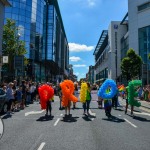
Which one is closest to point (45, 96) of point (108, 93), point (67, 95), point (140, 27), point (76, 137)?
point (67, 95)

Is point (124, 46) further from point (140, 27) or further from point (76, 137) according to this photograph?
point (76, 137)

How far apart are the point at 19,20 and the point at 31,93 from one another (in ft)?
131

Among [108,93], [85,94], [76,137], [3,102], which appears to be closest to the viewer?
[76,137]

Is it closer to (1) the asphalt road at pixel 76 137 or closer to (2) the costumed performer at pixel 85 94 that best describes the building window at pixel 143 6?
(2) the costumed performer at pixel 85 94

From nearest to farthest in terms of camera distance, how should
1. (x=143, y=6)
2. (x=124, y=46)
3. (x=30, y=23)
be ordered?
1. (x=143, y=6)
2. (x=30, y=23)
3. (x=124, y=46)

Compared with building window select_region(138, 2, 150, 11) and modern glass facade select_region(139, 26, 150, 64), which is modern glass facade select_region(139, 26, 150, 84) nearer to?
modern glass facade select_region(139, 26, 150, 64)

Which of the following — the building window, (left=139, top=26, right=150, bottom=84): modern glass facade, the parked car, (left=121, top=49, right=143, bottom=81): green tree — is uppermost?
the building window

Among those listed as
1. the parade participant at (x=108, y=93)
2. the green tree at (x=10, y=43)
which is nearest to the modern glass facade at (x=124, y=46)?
the green tree at (x=10, y=43)

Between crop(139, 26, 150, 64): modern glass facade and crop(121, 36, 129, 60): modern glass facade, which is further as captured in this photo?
crop(121, 36, 129, 60): modern glass facade

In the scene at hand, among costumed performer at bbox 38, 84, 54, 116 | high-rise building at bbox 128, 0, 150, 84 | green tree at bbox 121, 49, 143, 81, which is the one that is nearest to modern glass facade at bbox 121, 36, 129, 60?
high-rise building at bbox 128, 0, 150, 84

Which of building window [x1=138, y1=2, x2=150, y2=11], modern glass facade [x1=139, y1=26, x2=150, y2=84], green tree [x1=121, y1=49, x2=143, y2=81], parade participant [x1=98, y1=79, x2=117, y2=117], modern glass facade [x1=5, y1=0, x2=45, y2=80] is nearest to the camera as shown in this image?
parade participant [x1=98, y1=79, x2=117, y2=117]

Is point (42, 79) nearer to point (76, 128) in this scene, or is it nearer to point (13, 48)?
point (13, 48)

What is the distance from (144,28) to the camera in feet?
192

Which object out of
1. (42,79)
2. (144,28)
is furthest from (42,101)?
(42,79)
